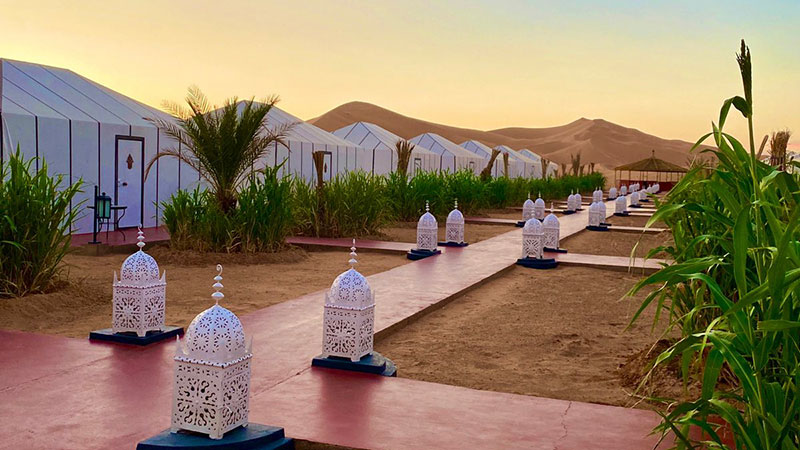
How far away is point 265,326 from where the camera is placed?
7.09 m

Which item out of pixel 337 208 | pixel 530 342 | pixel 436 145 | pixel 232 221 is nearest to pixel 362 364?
pixel 530 342

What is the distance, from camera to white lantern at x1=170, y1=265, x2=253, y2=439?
155 inches

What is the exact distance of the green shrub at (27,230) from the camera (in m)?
7.55

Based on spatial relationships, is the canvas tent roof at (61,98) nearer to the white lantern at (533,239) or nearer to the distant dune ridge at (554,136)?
the white lantern at (533,239)

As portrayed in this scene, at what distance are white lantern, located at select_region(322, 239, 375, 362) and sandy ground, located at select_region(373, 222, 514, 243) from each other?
34.8ft

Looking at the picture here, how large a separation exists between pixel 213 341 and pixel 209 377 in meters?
0.18

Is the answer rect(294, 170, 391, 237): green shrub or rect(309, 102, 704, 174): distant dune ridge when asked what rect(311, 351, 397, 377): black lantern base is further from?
rect(309, 102, 704, 174): distant dune ridge

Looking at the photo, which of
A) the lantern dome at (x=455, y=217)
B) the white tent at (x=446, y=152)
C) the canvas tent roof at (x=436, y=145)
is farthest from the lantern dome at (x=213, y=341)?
the canvas tent roof at (x=436, y=145)

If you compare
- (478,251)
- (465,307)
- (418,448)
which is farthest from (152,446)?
(478,251)

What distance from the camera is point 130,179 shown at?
16.3 metres

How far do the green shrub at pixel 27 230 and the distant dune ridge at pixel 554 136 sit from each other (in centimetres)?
11183

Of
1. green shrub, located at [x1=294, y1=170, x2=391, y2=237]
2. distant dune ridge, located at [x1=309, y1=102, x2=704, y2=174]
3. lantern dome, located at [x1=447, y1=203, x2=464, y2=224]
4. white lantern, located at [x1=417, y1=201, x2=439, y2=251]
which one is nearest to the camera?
white lantern, located at [x1=417, y1=201, x2=439, y2=251]

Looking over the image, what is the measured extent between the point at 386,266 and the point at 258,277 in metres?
2.41

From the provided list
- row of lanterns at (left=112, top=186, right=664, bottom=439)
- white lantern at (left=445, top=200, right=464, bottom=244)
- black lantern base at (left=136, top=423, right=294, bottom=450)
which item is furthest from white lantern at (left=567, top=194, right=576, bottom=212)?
black lantern base at (left=136, top=423, right=294, bottom=450)
